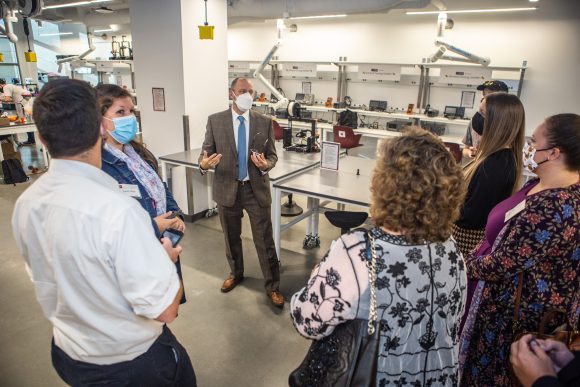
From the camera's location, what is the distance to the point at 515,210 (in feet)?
4.82

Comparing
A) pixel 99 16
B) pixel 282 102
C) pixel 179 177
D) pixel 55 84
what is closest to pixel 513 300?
pixel 55 84

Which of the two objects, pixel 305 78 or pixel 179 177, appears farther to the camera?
pixel 305 78

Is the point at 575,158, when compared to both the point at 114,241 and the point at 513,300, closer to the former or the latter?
the point at 513,300

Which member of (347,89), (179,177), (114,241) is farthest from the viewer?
(347,89)

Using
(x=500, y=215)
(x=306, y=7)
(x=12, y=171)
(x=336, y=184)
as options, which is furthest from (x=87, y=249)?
(x=12, y=171)

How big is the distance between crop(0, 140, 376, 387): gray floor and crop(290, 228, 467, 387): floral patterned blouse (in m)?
1.33

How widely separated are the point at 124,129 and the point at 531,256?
1.76 m

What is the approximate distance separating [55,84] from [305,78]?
687 centimetres

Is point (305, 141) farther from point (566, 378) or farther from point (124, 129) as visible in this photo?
point (566, 378)

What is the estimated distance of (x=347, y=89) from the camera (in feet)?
23.2

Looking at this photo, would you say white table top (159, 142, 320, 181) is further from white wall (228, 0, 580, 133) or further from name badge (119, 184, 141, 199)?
white wall (228, 0, 580, 133)

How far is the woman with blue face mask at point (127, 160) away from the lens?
5.16 ft

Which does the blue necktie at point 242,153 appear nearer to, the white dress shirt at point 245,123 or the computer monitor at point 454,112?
the white dress shirt at point 245,123

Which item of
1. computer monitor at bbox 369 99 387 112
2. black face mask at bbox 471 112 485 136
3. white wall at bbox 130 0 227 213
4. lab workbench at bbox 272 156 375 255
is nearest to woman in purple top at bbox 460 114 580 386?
black face mask at bbox 471 112 485 136
